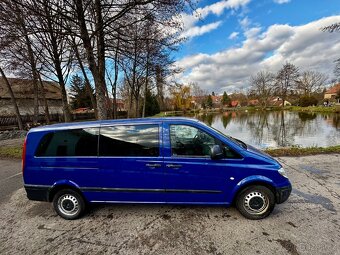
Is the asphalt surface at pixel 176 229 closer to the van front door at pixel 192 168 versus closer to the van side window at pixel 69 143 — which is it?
the van front door at pixel 192 168

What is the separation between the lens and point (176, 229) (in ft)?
11.0

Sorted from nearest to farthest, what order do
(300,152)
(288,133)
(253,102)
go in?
(300,152)
(288,133)
(253,102)

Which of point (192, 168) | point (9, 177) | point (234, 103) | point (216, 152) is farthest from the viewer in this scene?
point (234, 103)

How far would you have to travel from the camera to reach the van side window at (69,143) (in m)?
3.71

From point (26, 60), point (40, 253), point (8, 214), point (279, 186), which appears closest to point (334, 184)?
point (279, 186)

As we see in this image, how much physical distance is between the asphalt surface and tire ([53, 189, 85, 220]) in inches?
4.9

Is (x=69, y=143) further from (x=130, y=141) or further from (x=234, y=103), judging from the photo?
(x=234, y=103)

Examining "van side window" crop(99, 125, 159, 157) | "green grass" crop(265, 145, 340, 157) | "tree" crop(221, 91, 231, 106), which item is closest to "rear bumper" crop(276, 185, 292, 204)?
"van side window" crop(99, 125, 159, 157)

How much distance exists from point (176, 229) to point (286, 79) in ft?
227

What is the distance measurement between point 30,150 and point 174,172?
9.02 feet

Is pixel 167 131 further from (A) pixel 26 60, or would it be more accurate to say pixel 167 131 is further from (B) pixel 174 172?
(A) pixel 26 60

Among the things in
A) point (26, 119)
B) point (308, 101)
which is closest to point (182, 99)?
point (308, 101)

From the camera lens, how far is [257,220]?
11.6 ft

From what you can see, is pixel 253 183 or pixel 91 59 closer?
pixel 253 183
